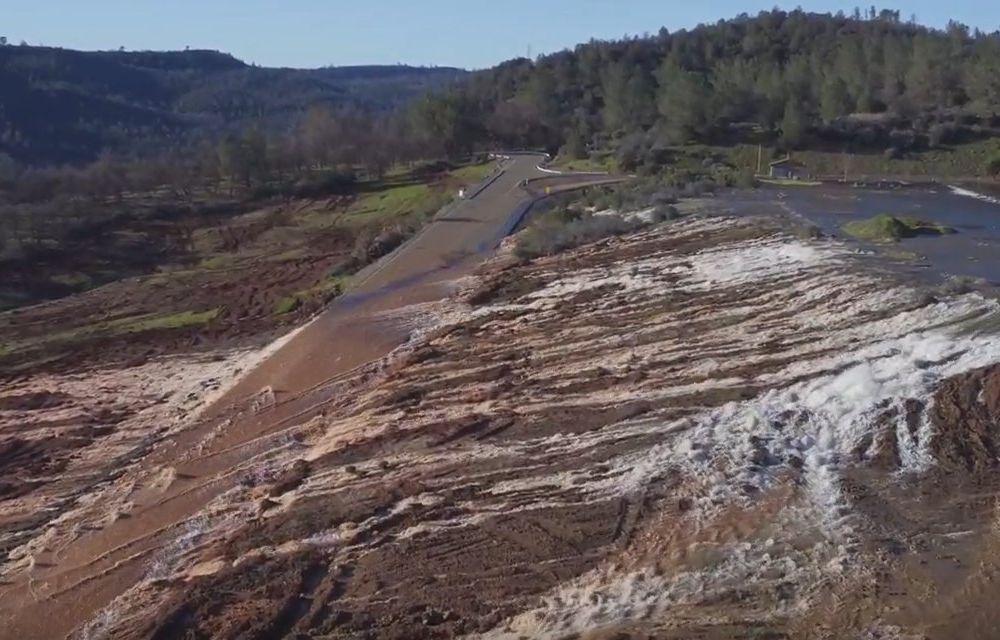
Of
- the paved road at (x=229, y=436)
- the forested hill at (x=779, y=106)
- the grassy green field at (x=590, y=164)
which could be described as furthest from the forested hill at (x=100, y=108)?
the paved road at (x=229, y=436)

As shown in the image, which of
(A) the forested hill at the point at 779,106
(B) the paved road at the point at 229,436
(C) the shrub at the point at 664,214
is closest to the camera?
(B) the paved road at the point at 229,436

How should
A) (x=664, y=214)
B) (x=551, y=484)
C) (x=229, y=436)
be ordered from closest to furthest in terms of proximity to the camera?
(x=551, y=484) < (x=229, y=436) < (x=664, y=214)

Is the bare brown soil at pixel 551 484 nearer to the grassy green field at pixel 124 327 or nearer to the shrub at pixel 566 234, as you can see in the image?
the grassy green field at pixel 124 327

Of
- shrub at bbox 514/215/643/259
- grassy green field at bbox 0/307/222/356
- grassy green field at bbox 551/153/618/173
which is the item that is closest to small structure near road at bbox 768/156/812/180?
grassy green field at bbox 551/153/618/173

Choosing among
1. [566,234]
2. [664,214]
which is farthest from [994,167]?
[566,234]

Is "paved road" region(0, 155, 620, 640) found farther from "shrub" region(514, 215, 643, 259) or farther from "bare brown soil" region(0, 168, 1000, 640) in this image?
"shrub" region(514, 215, 643, 259)

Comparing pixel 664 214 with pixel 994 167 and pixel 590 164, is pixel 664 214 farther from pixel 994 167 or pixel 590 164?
pixel 994 167
